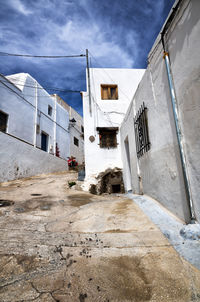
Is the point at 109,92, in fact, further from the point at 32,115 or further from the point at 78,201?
the point at 78,201

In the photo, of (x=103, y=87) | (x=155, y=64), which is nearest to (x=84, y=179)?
(x=103, y=87)

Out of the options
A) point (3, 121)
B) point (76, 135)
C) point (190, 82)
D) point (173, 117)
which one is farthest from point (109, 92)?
point (76, 135)

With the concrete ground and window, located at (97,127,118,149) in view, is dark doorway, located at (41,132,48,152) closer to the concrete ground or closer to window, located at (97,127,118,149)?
window, located at (97,127,118,149)

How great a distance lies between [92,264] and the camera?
6.15ft

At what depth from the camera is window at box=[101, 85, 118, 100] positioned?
1016 cm

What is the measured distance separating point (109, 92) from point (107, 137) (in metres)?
2.99

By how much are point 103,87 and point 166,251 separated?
32.2ft

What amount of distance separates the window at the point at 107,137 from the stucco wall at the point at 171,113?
16.5 feet

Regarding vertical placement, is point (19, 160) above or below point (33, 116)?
below

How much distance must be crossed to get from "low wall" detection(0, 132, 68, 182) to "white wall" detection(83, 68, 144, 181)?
4361mm

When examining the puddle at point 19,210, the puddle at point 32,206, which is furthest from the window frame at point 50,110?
the puddle at point 19,210

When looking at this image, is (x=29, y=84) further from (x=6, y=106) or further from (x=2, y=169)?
(x=2, y=169)

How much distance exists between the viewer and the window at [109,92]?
10.2 metres

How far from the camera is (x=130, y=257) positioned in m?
1.97
